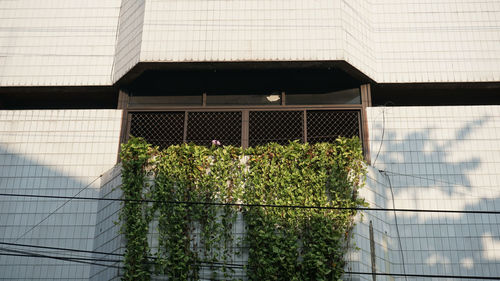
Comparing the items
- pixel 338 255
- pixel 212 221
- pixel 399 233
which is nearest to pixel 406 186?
pixel 399 233

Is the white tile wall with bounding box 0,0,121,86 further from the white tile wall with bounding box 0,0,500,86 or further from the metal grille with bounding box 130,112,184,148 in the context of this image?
the metal grille with bounding box 130,112,184,148

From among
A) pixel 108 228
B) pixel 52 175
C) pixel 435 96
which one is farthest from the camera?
pixel 435 96

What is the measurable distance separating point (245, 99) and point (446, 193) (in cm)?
468

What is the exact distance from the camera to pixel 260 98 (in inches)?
525

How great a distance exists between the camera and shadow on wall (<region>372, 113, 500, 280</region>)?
455 inches

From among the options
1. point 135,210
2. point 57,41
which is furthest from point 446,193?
point 57,41

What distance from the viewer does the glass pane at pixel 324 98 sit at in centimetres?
1324

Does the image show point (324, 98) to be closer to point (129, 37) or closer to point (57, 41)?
point (129, 37)

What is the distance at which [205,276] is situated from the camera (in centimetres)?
1085

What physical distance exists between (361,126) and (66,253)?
6626mm

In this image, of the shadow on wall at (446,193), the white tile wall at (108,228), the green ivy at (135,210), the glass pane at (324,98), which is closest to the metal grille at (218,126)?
the glass pane at (324,98)

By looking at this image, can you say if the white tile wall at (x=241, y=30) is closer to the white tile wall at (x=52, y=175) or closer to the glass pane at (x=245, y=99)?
the glass pane at (x=245, y=99)

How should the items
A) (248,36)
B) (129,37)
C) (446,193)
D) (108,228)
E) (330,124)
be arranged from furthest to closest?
(129,37), (330,124), (248,36), (446,193), (108,228)

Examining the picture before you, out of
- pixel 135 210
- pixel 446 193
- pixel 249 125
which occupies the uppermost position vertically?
pixel 249 125
